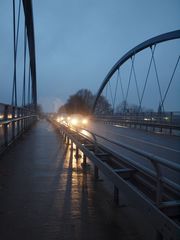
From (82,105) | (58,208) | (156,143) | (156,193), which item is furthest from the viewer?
(82,105)

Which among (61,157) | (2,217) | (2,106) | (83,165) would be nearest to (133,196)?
(2,217)

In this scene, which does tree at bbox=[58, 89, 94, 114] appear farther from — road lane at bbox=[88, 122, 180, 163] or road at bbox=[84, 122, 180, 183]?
road at bbox=[84, 122, 180, 183]

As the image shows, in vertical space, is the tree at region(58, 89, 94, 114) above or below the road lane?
above

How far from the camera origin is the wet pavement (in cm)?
323

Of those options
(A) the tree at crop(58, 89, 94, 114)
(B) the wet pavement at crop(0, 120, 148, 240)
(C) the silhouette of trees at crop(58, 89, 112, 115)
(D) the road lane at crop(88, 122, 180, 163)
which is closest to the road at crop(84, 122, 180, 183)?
(D) the road lane at crop(88, 122, 180, 163)

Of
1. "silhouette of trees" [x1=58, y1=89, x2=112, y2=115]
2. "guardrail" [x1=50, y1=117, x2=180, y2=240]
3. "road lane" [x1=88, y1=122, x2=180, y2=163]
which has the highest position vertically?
"silhouette of trees" [x1=58, y1=89, x2=112, y2=115]

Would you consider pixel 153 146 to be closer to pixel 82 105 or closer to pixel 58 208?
pixel 58 208

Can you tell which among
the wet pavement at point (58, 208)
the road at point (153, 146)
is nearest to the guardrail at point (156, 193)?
the wet pavement at point (58, 208)

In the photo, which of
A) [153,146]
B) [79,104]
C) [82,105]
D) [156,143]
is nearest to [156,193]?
[153,146]

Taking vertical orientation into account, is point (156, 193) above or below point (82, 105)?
below

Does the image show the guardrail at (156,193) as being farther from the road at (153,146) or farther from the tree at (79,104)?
the tree at (79,104)

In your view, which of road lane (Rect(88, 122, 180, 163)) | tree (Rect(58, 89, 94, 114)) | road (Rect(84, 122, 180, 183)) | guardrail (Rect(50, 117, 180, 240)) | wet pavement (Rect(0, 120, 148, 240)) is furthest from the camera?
tree (Rect(58, 89, 94, 114))

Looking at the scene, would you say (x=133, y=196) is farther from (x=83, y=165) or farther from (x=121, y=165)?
(x=83, y=165)

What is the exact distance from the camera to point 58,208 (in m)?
4.01
